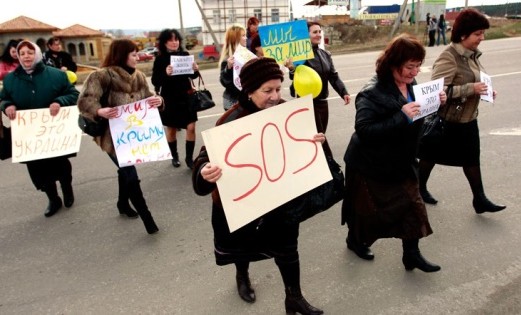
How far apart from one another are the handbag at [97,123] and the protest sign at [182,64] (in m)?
1.59

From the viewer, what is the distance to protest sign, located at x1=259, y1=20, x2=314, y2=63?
410cm

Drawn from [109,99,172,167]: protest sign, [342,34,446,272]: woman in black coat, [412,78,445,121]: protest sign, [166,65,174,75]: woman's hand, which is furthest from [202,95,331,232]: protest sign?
[166,65,174,75]: woman's hand

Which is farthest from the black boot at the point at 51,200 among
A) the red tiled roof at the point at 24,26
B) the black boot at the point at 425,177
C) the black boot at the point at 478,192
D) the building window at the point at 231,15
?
the building window at the point at 231,15

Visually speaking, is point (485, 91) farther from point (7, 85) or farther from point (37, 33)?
point (37, 33)

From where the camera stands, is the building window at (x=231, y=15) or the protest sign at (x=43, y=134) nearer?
the protest sign at (x=43, y=134)

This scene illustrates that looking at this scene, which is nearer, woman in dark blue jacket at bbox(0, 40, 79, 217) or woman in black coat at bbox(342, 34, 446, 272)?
woman in black coat at bbox(342, 34, 446, 272)

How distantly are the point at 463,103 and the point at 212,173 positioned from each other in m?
2.48

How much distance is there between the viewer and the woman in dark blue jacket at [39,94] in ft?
12.6

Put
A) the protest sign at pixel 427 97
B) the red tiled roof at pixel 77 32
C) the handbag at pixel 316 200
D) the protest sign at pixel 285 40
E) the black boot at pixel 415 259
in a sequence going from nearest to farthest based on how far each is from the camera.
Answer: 1. the handbag at pixel 316 200
2. the protest sign at pixel 427 97
3. the black boot at pixel 415 259
4. the protest sign at pixel 285 40
5. the red tiled roof at pixel 77 32

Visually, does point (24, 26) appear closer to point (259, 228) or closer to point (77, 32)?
Answer: point (77, 32)

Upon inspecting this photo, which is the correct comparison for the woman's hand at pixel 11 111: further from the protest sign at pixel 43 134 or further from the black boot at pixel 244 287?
the black boot at pixel 244 287

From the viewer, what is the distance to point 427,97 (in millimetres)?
2645

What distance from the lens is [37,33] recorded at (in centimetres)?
3903

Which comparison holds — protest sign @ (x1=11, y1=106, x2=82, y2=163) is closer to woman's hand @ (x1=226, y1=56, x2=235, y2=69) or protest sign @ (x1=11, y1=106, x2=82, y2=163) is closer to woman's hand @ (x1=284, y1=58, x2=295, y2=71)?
woman's hand @ (x1=226, y1=56, x2=235, y2=69)
